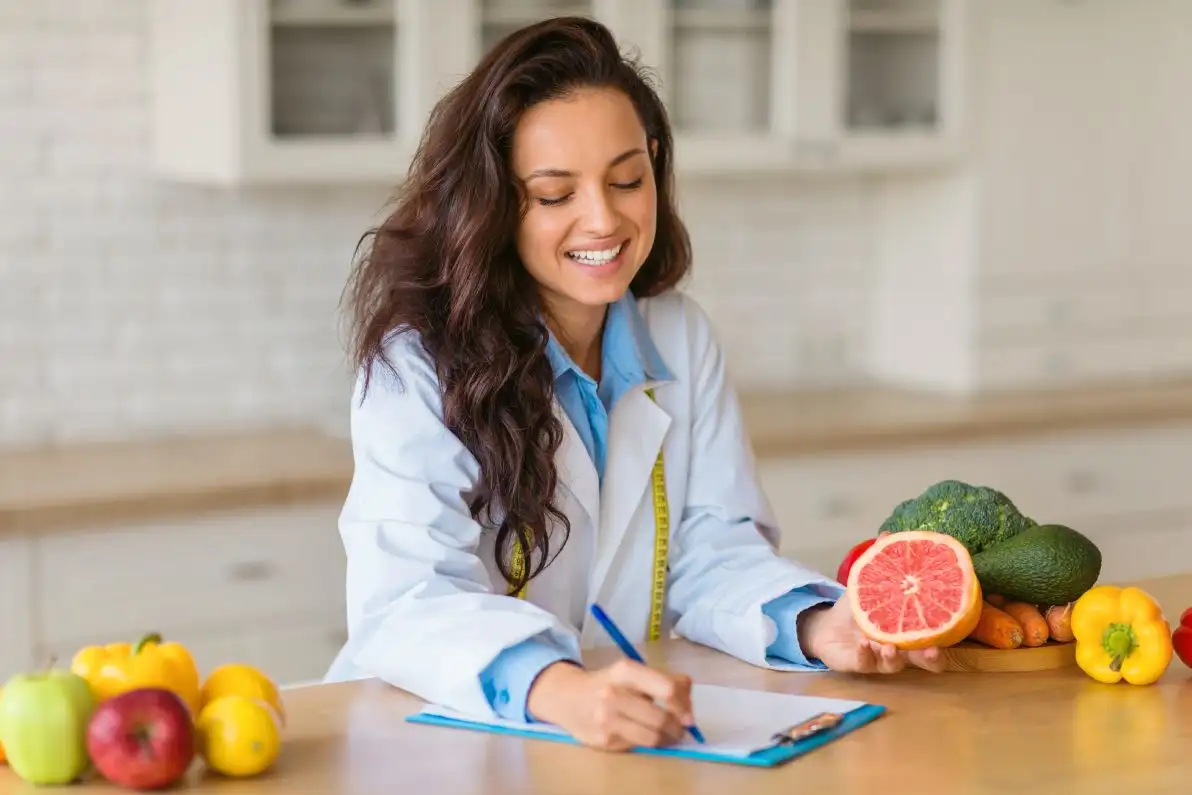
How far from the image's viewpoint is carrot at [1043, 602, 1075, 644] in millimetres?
1875

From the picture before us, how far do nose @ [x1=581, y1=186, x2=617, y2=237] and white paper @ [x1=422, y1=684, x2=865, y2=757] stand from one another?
56 centimetres

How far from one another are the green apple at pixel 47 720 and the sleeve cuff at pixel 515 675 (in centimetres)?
42

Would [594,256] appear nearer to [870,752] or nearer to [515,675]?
[515,675]

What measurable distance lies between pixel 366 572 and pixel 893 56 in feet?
8.68

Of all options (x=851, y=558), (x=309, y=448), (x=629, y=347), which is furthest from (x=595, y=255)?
(x=309, y=448)

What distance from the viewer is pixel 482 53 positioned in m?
3.66

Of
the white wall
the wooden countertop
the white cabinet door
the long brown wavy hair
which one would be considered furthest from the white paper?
the white cabinet door

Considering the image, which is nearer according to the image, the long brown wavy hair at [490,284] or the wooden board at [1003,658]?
the wooden board at [1003,658]

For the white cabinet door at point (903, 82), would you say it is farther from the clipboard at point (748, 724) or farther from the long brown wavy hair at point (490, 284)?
the clipboard at point (748, 724)

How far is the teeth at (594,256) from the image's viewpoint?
6.72 feet

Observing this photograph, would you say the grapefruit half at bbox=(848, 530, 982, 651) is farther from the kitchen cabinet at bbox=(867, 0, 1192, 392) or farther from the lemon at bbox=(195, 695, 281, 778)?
the kitchen cabinet at bbox=(867, 0, 1192, 392)

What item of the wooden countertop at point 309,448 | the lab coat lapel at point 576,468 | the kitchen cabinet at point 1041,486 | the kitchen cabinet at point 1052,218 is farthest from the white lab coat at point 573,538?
the kitchen cabinet at point 1052,218

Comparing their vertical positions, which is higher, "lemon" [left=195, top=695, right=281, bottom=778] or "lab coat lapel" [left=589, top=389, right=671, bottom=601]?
"lab coat lapel" [left=589, top=389, right=671, bottom=601]

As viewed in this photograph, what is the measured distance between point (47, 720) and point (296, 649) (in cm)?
195
